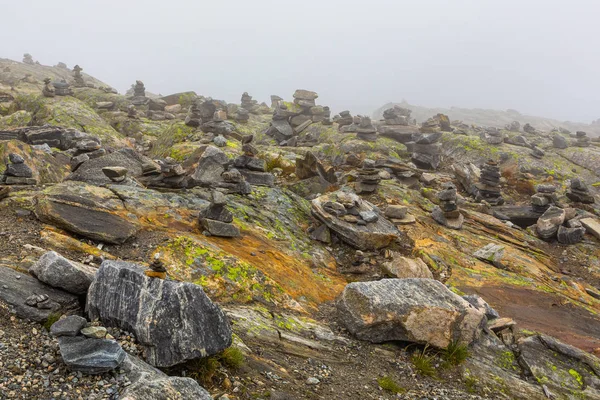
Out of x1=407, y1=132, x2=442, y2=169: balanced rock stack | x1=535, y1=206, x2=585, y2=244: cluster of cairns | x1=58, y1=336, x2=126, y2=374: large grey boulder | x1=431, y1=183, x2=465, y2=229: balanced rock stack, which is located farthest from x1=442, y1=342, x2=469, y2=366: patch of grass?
x1=407, y1=132, x2=442, y2=169: balanced rock stack

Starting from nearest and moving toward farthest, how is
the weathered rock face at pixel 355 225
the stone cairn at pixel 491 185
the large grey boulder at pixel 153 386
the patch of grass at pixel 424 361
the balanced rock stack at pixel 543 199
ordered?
the large grey boulder at pixel 153 386 → the patch of grass at pixel 424 361 → the weathered rock face at pixel 355 225 → the balanced rock stack at pixel 543 199 → the stone cairn at pixel 491 185

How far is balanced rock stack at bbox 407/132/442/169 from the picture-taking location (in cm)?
4419

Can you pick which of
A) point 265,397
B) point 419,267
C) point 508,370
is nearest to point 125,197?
point 265,397

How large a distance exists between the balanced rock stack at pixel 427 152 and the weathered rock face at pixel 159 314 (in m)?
40.0

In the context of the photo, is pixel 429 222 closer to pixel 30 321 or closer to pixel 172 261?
pixel 172 261

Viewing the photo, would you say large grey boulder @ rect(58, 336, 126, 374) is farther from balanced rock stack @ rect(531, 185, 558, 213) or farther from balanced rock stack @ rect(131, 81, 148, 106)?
balanced rock stack @ rect(131, 81, 148, 106)

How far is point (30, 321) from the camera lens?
7898 mm

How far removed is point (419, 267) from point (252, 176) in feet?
43.6

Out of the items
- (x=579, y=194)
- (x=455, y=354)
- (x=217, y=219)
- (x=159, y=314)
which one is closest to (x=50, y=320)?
(x=159, y=314)

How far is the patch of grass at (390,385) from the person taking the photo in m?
10.1

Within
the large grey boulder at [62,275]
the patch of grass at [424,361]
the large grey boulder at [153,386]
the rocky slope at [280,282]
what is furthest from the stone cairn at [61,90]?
the patch of grass at [424,361]

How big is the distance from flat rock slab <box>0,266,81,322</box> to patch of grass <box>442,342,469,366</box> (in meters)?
11.0

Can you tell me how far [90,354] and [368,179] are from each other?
2347 centimetres

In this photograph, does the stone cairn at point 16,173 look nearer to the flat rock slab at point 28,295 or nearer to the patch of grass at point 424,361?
the flat rock slab at point 28,295
